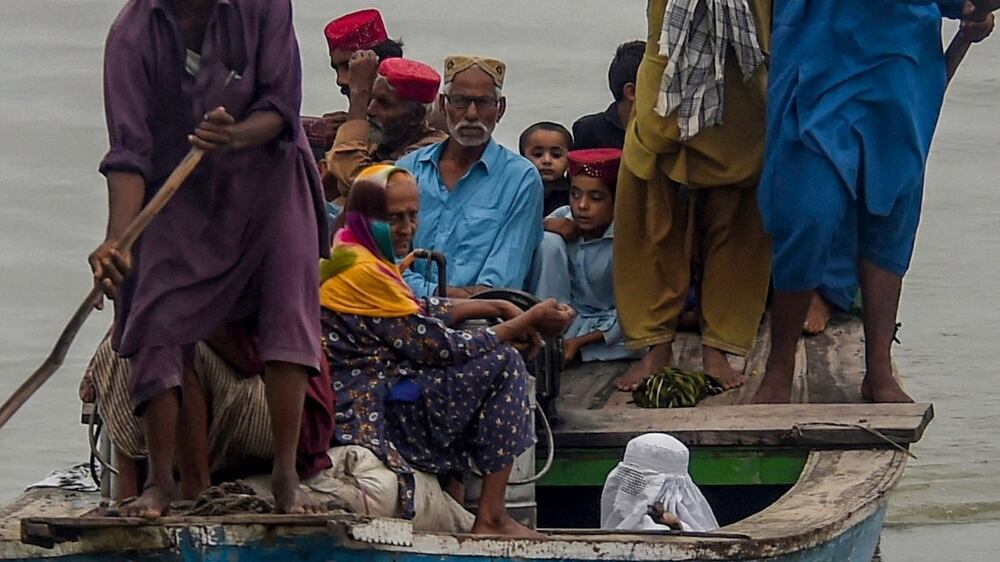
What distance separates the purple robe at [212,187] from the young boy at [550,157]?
2.54 m

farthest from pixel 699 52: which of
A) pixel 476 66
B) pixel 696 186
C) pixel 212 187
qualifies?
pixel 212 187

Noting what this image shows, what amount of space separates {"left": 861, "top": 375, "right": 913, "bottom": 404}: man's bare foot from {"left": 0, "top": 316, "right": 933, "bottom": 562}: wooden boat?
0.08 m

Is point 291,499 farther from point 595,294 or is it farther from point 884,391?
point 595,294

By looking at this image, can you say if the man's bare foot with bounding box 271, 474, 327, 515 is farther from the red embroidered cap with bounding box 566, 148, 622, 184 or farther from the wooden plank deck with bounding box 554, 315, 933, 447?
the red embroidered cap with bounding box 566, 148, 622, 184

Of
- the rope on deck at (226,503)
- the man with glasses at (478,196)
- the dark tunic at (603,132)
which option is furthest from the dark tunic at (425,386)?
the dark tunic at (603,132)

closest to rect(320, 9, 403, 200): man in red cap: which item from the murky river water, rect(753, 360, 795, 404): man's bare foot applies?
rect(753, 360, 795, 404): man's bare foot

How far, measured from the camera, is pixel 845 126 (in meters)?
5.68

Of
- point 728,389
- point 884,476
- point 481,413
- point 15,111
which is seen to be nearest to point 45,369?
point 481,413

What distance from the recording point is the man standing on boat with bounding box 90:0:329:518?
421 cm

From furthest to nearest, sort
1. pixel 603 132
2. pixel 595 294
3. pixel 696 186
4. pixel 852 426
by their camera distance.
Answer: pixel 603 132 → pixel 595 294 → pixel 696 186 → pixel 852 426

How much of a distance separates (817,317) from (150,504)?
314cm

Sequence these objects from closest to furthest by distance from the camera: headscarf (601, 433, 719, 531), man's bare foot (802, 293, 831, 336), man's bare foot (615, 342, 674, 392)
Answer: headscarf (601, 433, 719, 531)
man's bare foot (615, 342, 674, 392)
man's bare foot (802, 293, 831, 336)

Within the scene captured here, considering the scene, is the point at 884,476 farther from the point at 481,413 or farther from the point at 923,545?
the point at 923,545

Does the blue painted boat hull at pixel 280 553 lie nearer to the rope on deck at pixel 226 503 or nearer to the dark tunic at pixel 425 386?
the rope on deck at pixel 226 503
